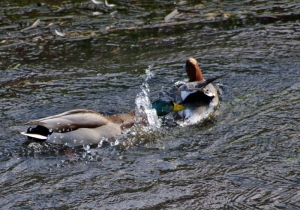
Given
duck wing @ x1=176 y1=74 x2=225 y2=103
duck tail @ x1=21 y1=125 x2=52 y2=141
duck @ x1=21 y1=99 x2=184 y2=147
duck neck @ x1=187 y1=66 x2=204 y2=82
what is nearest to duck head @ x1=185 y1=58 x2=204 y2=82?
duck neck @ x1=187 y1=66 x2=204 y2=82

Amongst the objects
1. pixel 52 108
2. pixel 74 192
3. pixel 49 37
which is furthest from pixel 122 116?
pixel 49 37

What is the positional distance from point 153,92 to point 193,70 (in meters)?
0.57

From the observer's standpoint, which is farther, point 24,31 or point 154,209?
point 24,31

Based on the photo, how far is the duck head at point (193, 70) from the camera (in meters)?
7.81

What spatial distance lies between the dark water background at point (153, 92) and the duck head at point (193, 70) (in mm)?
272

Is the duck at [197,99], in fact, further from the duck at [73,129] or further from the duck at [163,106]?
the duck at [73,129]

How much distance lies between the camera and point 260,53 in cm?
859

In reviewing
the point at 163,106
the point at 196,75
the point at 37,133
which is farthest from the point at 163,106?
the point at 37,133

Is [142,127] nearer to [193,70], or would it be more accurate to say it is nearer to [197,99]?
[197,99]

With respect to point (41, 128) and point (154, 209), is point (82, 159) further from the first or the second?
point (154, 209)

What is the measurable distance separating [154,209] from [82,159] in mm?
1399

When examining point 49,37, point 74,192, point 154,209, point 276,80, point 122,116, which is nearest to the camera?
point 154,209

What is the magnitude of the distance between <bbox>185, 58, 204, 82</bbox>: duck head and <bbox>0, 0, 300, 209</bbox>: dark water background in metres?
0.27

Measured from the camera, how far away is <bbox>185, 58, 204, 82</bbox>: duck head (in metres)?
7.81
